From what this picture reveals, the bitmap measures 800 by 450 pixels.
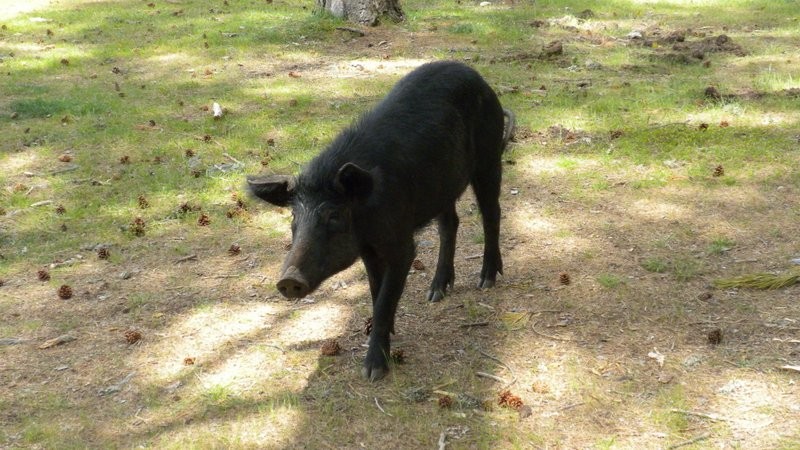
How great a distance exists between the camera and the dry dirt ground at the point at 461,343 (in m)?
4.41

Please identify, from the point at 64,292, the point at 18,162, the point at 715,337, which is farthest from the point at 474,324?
the point at 18,162

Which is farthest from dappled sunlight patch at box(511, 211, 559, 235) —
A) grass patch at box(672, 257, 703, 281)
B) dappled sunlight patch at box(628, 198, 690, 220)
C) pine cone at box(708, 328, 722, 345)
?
pine cone at box(708, 328, 722, 345)

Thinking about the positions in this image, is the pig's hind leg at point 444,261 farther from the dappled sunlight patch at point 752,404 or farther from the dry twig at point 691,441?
the dry twig at point 691,441

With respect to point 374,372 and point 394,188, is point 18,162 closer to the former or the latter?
point 394,188

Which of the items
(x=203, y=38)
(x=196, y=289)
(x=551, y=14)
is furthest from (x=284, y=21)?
(x=196, y=289)

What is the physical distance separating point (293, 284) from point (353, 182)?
0.72 meters

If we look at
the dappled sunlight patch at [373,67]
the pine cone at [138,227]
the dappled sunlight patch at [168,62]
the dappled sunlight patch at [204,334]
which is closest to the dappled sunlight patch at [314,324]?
the dappled sunlight patch at [204,334]

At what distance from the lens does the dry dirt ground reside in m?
4.41

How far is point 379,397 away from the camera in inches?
187

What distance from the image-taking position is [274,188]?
4.84 meters

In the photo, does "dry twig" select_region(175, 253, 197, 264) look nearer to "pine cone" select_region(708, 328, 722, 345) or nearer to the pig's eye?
the pig's eye

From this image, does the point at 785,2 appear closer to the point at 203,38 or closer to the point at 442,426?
the point at 203,38

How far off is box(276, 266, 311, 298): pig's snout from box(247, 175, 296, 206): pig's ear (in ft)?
2.17

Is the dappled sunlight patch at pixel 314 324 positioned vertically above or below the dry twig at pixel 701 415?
below
